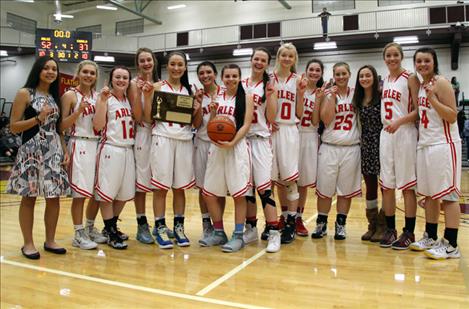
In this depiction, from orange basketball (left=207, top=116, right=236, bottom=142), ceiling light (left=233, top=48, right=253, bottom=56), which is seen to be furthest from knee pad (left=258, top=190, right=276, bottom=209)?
ceiling light (left=233, top=48, right=253, bottom=56)

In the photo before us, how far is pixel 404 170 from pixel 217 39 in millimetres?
16059

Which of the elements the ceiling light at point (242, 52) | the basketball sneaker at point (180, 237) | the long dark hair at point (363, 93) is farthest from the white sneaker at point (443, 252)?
the ceiling light at point (242, 52)

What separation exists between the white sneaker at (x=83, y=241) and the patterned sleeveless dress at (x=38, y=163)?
513mm

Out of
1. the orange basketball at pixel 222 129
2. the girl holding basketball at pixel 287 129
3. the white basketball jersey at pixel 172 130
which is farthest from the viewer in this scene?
the girl holding basketball at pixel 287 129

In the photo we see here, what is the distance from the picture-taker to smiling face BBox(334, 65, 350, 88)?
12.6 ft

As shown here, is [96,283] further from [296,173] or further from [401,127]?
[401,127]

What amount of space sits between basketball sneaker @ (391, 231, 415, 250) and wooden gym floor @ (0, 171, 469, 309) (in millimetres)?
81

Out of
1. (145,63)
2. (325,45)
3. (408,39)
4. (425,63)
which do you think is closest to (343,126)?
(425,63)

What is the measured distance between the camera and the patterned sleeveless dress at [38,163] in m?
3.21

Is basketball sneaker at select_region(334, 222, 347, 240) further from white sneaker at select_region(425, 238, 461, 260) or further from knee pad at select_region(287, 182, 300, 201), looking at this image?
white sneaker at select_region(425, 238, 461, 260)

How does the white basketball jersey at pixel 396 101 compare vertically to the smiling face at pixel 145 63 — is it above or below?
below

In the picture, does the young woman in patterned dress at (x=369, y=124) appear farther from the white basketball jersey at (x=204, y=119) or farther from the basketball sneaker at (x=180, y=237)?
the basketball sneaker at (x=180, y=237)

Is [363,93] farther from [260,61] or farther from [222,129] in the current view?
[222,129]

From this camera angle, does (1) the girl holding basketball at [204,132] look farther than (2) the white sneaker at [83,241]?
Yes
